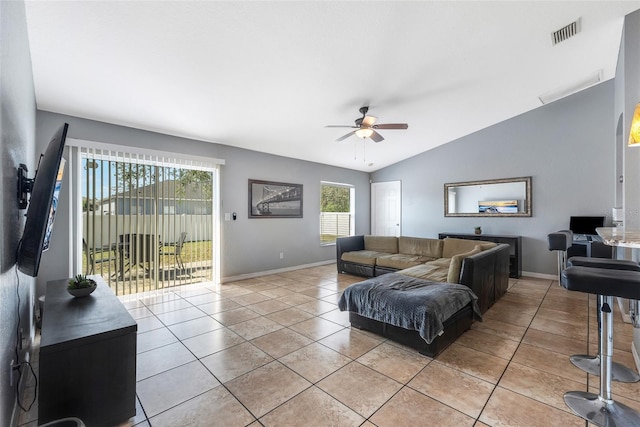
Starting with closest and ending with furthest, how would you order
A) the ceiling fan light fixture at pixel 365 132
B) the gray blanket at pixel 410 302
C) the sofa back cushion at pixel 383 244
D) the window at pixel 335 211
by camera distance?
the gray blanket at pixel 410 302 → the ceiling fan light fixture at pixel 365 132 → the sofa back cushion at pixel 383 244 → the window at pixel 335 211

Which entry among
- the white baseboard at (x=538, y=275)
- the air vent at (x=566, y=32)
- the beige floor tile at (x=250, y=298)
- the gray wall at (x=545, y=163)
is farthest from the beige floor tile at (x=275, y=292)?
the air vent at (x=566, y=32)

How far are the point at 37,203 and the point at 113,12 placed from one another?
160 centimetres

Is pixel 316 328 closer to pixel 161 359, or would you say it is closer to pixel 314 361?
pixel 314 361

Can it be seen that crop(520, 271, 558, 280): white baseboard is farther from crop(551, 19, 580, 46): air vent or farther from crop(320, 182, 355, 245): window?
crop(551, 19, 580, 46): air vent

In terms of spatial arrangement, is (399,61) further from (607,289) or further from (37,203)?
(37,203)

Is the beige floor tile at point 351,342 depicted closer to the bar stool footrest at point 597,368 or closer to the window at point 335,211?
the bar stool footrest at point 597,368

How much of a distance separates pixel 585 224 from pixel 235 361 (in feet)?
18.8

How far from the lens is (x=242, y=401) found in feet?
6.15

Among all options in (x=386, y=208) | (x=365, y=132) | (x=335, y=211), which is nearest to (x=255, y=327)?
(x=365, y=132)

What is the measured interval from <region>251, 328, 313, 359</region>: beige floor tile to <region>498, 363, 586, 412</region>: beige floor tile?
1.64 metres

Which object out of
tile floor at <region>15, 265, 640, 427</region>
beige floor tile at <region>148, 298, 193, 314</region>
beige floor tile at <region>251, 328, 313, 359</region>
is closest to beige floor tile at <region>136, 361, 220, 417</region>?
tile floor at <region>15, 265, 640, 427</region>

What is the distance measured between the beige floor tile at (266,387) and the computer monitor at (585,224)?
5244 millimetres

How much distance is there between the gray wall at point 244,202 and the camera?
3.47 metres

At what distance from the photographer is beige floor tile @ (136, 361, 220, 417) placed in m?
1.88
